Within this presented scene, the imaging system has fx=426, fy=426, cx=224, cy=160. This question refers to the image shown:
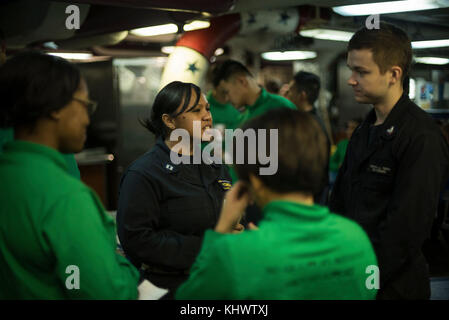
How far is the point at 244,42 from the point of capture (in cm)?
852

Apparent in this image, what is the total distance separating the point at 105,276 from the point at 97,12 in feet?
11.9

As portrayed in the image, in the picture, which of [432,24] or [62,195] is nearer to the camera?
[62,195]

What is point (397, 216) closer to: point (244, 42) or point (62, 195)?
point (62, 195)

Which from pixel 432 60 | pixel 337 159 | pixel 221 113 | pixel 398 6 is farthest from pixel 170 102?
pixel 337 159

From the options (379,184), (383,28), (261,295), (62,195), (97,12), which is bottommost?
(261,295)

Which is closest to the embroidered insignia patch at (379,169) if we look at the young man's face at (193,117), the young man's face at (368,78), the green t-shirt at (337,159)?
the young man's face at (368,78)

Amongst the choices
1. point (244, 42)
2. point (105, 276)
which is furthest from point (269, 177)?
point (244, 42)

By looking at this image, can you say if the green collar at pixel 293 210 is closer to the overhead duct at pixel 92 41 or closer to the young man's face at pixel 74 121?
the young man's face at pixel 74 121

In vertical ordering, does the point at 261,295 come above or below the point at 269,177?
below

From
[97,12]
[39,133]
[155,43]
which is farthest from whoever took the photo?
[155,43]

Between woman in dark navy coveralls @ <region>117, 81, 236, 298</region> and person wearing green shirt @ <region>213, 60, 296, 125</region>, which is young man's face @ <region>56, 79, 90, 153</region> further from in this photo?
person wearing green shirt @ <region>213, 60, 296, 125</region>

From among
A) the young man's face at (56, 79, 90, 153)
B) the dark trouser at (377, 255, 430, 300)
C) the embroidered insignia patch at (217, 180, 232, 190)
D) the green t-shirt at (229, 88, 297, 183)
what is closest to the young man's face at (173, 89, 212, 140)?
the embroidered insignia patch at (217, 180, 232, 190)

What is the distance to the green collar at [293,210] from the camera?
3.69 ft

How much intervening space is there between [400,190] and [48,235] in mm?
1289
